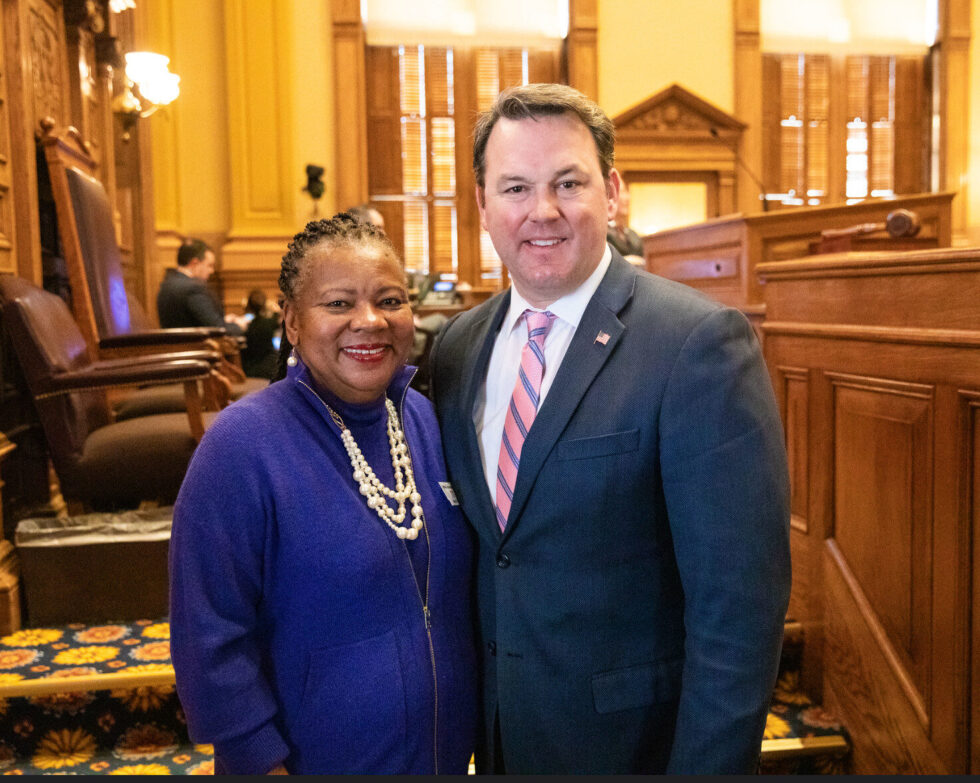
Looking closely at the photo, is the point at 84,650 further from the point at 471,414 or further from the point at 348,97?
the point at 348,97

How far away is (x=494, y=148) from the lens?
1322 mm

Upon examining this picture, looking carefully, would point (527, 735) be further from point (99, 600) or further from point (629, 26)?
point (629, 26)

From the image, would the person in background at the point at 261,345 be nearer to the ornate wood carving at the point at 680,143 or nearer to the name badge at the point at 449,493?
the name badge at the point at 449,493

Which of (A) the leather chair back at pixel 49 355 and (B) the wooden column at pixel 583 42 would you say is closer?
(A) the leather chair back at pixel 49 355

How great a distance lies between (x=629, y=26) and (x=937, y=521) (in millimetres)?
7241

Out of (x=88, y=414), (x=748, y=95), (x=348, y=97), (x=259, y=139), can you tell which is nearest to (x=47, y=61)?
(x=88, y=414)

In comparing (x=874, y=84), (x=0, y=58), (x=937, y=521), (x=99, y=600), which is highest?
(x=874, y=84)

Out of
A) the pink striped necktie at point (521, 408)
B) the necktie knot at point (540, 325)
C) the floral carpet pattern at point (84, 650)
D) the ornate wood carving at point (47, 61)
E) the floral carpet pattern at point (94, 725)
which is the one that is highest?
the ornate wood carving at point (47, 61)

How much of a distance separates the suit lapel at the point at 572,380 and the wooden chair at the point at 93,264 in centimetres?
207

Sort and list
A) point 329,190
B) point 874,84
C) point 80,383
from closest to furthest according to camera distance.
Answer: point 80,383, point 329,190, point 874,84

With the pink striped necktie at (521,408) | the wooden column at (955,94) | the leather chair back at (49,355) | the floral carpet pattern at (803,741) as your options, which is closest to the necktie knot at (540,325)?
the pink striped necktie at (521,408)

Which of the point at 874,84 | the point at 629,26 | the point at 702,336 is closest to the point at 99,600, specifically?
the point at 702,336

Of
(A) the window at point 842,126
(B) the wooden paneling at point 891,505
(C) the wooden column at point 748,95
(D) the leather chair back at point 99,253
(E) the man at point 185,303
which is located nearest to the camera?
(B) the wooden paneling at point 891,505

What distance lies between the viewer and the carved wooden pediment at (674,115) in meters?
8.08
